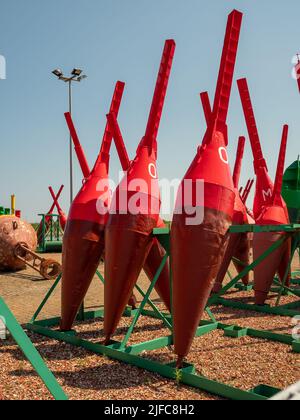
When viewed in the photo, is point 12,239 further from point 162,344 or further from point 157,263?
point 162,344

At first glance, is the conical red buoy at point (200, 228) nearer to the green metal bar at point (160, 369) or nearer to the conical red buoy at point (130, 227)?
the green metal bar at point (160, 369)

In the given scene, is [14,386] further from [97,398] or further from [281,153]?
[281,153]

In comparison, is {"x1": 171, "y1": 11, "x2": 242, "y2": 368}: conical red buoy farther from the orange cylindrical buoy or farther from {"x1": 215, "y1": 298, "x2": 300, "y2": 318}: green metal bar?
the orange cylindrical buoy

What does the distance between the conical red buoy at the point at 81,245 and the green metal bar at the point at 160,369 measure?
429 mm

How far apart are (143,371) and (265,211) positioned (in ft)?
16.2

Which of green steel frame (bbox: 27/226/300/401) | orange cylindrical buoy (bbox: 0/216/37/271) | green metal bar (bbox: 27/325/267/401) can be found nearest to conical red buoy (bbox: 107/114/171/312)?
green steel frame (bbox: 27/226/300/401)

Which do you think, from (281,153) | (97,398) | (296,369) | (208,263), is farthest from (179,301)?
(281,153)

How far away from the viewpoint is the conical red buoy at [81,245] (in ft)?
20.1

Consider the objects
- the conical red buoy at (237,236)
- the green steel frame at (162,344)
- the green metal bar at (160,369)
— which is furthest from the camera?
the conical red buoy at (237,236)

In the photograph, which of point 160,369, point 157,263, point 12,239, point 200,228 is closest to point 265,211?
point 157,263

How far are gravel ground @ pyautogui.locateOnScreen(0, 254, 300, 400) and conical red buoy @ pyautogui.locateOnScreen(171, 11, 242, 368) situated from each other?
577 millimetres

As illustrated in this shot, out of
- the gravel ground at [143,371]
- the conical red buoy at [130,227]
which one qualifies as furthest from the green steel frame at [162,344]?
the conical red buoy at [130,227]

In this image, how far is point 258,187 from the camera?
9391 millimetres
